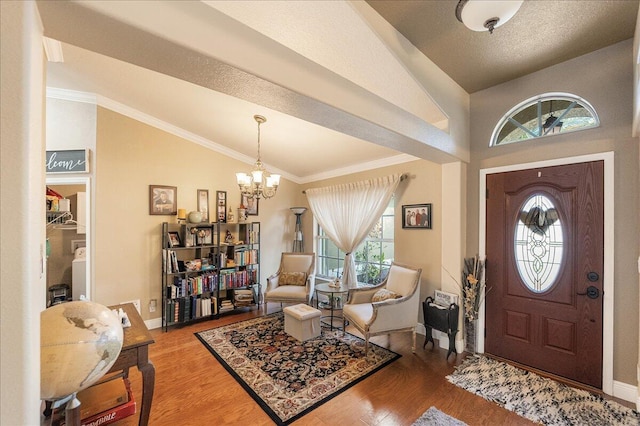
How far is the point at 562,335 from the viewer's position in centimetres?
244

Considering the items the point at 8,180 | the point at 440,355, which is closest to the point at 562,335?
the point at 440,355

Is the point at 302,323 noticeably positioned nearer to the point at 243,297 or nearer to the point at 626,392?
the point at 243,297

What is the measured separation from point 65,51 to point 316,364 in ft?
12.1

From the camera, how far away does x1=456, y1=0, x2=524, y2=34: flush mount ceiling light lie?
1420mm

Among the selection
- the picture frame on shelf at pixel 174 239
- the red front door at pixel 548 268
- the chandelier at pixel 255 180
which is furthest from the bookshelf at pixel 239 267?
the red front door at pixel 548 268

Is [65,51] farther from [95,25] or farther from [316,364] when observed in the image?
[316,364]

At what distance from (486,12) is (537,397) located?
9.41ft

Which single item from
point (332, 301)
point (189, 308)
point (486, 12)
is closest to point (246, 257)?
point (189, 308)

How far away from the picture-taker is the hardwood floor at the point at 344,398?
1.98 meters

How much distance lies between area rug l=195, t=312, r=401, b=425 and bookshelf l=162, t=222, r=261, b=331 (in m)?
0.52

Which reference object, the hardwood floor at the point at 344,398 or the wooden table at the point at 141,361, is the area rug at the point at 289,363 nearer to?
the hardwood floor at the point at 344,398

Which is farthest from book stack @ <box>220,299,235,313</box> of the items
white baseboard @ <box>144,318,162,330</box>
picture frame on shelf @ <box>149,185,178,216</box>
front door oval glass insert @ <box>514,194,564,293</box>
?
front door oval glass insert @ <box>514,194,564,293</box>

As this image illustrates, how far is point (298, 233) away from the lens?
17.0 feet

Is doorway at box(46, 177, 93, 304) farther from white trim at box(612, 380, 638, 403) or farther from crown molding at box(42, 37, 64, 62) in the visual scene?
white trim at box(612, 380, 638, 403)
